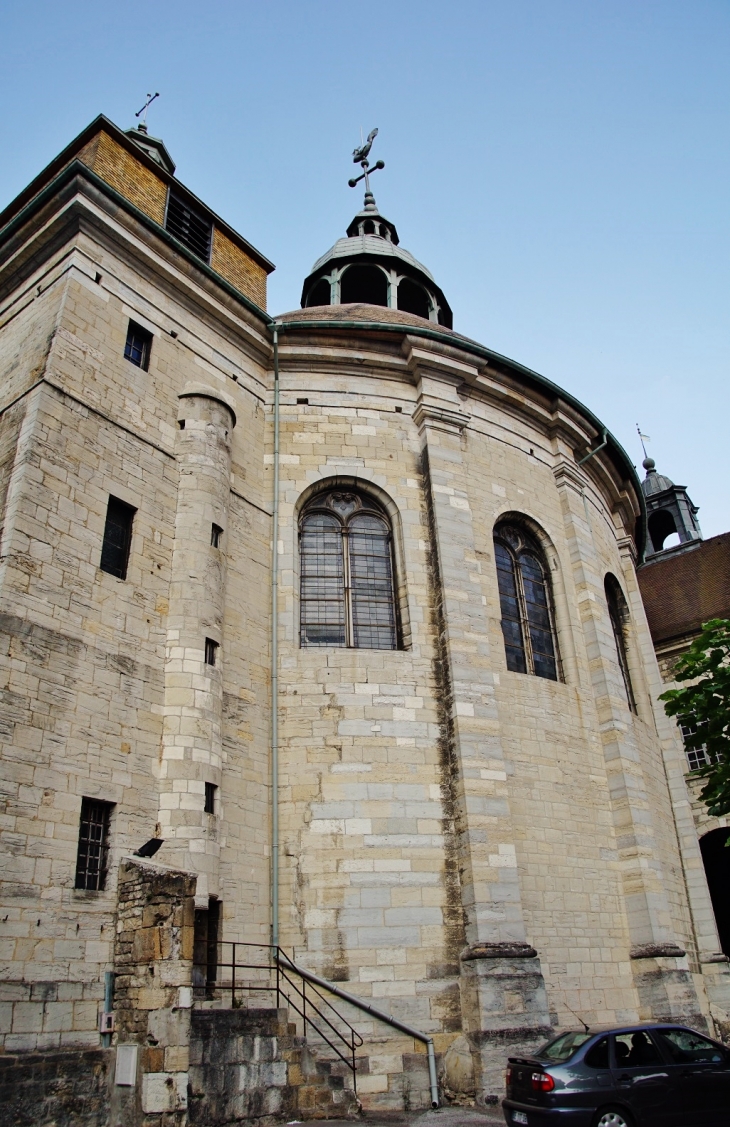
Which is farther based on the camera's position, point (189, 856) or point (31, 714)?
point (189, 856)

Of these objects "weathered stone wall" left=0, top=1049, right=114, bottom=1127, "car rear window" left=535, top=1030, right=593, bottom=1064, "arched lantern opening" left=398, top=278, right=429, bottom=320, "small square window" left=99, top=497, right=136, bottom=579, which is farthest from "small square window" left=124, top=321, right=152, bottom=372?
"arched lantern opening" left=398, top=278, right=429, bottom=320

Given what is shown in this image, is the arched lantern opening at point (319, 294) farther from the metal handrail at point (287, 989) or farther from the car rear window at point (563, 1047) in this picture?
the car rear window at point (563, 1047)

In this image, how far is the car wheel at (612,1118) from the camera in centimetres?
688

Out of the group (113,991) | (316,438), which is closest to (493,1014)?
(113,991)

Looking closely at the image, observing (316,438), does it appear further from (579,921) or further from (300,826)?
(579,921)

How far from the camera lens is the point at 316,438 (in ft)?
48.0

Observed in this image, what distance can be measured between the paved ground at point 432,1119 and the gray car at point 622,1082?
1881 mm

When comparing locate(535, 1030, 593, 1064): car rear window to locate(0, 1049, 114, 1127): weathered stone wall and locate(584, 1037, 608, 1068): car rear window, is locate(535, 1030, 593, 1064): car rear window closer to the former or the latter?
locate(584, 1037, 608, 1068): car rear window

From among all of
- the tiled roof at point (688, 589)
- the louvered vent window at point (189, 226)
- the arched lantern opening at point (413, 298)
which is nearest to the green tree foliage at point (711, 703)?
the louvered vent window at point (189, 226)

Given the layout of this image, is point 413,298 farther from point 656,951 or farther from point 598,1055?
point 598,1055

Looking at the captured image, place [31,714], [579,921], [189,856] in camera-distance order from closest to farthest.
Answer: [31,714] < [189,856] < [579,921]

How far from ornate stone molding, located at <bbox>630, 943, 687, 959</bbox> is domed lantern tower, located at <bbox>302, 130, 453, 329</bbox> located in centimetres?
1473

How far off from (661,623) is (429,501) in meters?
12.4

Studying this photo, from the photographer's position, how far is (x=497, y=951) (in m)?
10.9
